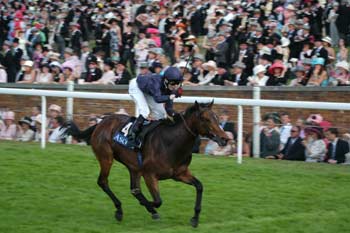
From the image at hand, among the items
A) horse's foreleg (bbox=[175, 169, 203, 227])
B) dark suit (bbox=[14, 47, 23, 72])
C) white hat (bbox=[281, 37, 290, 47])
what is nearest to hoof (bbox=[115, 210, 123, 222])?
horse's foreleg (bbox=[175, 169, 203, 227])

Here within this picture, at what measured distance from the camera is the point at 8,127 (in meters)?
13.6

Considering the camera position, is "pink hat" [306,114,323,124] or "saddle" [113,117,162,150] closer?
"saddle" [113,117,162,150]

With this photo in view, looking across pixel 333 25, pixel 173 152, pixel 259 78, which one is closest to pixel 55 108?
pixel 259 78

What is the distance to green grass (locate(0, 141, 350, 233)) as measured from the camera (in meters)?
A: 8.11

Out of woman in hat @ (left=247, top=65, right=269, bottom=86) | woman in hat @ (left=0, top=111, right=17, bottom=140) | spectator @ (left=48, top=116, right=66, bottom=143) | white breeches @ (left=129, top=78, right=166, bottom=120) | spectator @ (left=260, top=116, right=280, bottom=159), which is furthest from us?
woman in hat @ (left=247, top=65, right=269, bottom=86)

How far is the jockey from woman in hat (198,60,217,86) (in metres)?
5.29

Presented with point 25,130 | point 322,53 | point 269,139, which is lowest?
point 25,130

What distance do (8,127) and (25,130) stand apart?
0.41 m

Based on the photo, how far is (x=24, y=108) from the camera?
13352mm

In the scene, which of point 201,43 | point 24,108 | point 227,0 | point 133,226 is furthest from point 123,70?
point 133,226

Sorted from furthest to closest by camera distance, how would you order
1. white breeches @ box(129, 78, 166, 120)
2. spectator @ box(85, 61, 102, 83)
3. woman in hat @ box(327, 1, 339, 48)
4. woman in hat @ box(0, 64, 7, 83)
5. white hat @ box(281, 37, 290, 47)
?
woman in hat @ box(327, 1, 339, 48) → woman in hat @ box(0, 64, 7, 83) → spectator @ box(85, 61, 102, 83) → white hat @ box(281, 37, 290, 47) → white breeches @ box(129, 78, 166, 120)

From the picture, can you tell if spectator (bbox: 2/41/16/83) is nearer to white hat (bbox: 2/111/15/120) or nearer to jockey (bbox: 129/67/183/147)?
white hat (bbox: 2/111/15/120)

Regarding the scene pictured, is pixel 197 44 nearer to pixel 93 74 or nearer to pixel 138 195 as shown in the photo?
pixel 93 74

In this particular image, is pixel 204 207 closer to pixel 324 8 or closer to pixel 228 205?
pixel 228 205
